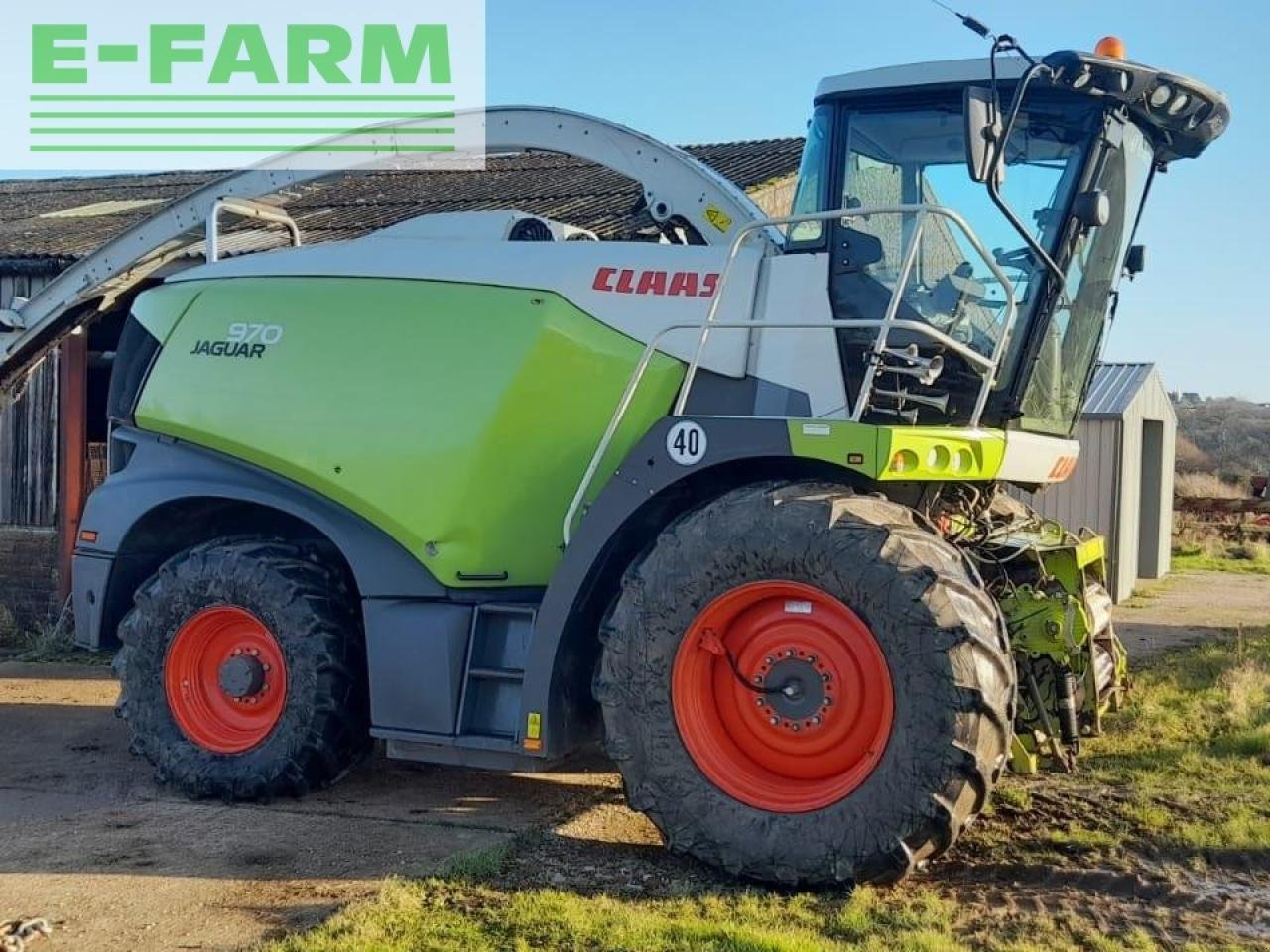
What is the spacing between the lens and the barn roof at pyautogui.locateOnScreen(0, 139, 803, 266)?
12.5 m

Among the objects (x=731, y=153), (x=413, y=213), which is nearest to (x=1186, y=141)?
(x=413, y=213)

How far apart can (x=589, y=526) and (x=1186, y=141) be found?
10.6ft

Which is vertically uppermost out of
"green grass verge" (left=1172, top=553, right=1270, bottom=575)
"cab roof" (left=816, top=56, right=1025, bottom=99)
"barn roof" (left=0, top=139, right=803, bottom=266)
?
"barn roof" (left=0, top=139, right=803, bottom=266)

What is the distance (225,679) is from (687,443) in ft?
8.94

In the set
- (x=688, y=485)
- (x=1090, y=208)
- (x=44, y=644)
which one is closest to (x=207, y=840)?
(x=688, y=485)

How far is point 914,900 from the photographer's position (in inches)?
180

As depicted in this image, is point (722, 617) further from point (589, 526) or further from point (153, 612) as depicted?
point (153, 612)

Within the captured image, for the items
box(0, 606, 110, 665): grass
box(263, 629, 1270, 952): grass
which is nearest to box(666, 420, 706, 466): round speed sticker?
box(263, 629, 1270, 952): grass

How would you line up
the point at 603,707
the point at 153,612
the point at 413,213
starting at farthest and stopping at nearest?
1. the point at 413,213
2. the point at 153,612
3. the point at 603,707

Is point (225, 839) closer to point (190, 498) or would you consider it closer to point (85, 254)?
point (190, 498)

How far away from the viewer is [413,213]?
42.7 feet

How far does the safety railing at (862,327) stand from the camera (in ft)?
16.0

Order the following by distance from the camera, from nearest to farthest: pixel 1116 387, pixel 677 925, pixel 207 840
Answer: pixel 677 925 → pixel 207 840 → pixel 1116 387

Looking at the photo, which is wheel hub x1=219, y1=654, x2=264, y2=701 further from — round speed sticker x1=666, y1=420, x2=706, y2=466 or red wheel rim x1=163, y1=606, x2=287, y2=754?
round speed sticker x1=666, y1=420, x2=706, y2=466
